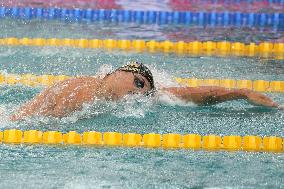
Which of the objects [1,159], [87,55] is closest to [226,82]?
[87,55]

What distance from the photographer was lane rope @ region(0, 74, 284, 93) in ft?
19.5

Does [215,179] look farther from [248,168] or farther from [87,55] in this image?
[87,55]

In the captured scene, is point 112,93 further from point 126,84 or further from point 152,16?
point 152,16

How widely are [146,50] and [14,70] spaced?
1501mm

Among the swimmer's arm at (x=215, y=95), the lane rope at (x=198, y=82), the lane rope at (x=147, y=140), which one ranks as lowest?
the lane rope at (x=198, y=82)

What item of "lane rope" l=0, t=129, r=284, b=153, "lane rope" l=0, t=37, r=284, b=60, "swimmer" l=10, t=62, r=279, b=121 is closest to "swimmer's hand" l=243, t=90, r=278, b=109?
"swimmer" l=10, t=62, r=279, b=121

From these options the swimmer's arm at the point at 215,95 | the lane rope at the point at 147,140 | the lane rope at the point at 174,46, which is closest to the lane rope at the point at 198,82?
the swimmer's arm at the point at 215,95

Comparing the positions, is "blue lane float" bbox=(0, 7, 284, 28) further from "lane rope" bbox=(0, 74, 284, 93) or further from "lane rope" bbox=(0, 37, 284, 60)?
"lane rope" bbox=(0, 74, 284, 93)

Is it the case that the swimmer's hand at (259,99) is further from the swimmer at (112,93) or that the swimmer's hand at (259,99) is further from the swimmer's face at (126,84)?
the swimmer's face at (126,84)

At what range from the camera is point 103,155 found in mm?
4238

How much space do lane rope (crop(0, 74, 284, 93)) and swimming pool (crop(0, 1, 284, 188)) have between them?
0.49 feet

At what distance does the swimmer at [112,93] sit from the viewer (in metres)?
4.66

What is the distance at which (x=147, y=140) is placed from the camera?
443cm

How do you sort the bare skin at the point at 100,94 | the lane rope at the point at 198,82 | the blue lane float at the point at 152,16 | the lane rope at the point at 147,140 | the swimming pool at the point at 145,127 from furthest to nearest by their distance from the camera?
the blue lane float at the point at 152,16, the lane rope at the point at 198,82, the bare skin at the point at 100,94, the lane rope at the point at 147,140, the swimming pool at the point at 145,127
